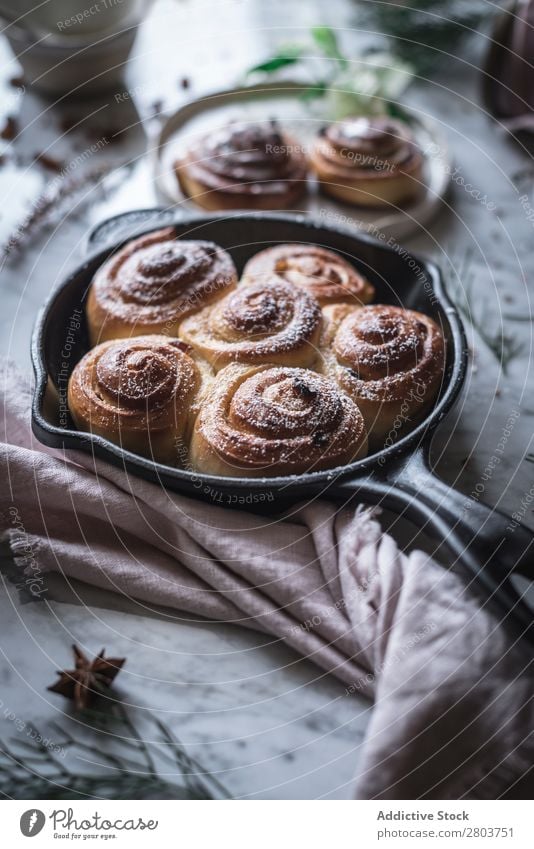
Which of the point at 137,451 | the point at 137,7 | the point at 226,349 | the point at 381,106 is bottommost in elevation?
the point at 137,451

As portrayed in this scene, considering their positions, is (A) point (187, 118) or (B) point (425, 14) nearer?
(A) point (187, 118)

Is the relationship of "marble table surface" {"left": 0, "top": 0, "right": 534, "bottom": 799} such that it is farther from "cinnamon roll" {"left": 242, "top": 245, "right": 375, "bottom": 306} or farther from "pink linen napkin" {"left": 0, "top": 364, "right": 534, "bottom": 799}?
"cinnamon roll" {"left": 242, "top": 245, "right": 375, "bottom": 306}

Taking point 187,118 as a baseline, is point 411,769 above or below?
below

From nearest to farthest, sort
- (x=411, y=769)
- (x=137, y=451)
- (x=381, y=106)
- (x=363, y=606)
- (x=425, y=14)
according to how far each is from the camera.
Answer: (x=411, y=769), (x=363, y=606), (x=137, y=451), (x=381, y=106), (x=425, y=14)

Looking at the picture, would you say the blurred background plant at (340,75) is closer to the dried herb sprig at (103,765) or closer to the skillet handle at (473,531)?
the skillet handle at (473,531)

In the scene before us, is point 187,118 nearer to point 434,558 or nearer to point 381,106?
point 381,106

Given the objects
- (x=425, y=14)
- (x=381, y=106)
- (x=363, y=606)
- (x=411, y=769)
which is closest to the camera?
(x=411, y=769)

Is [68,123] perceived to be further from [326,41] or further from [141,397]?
[141,397]
